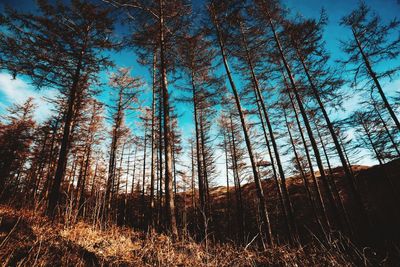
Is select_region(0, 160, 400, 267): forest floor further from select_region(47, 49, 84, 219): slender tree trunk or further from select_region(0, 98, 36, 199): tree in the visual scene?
select_region(0, 98, 36, 199): tree

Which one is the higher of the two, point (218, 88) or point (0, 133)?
point (0, 133)

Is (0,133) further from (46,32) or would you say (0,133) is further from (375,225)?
(375,225)

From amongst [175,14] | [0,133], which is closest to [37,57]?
[175,14]

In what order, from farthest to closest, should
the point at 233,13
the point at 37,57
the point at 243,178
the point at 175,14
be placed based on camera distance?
the point at 243,178, the point at 175,14, the point at 233,13, the point at 37,57

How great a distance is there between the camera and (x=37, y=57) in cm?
682

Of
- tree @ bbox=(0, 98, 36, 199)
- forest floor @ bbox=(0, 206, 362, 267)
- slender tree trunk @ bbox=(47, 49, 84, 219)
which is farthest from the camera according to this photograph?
tree @ bbox=(0, 98, 36, 199)

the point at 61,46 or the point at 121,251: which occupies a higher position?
the point at 61,46

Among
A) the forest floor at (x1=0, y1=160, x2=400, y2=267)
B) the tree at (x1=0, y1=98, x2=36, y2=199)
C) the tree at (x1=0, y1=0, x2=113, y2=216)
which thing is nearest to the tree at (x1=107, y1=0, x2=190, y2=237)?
the tree at (x1=0, y1=0, x2=113, y2=216)

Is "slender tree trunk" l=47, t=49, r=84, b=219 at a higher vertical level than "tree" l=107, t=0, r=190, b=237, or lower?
lower

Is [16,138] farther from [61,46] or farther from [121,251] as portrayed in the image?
[121,251]

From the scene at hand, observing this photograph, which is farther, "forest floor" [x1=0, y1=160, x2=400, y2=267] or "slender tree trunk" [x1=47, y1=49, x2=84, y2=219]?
"slender tree trunk" [x1=47, y1=49, x2=84, y2=219]

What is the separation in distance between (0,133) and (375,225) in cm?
3835

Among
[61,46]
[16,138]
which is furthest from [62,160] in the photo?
[16,138]

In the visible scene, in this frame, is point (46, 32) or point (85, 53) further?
point (85, 53)
